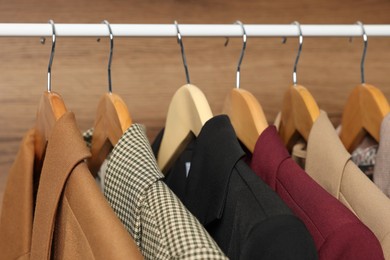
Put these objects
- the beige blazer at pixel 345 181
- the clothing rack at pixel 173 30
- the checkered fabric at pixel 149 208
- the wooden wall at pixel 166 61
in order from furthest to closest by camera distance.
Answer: the wooden wall at pixel 166 61
the clothing rack at pixel 173 30
the beige blazer at pixel 345 181
the checkered fabric at pixel 149 208

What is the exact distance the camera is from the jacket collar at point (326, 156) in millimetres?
763

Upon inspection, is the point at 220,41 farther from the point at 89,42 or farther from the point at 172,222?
the point at 172,222

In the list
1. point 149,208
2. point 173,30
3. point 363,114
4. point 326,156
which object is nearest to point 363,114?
point 363,114

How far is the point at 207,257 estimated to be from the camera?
566 millimetres

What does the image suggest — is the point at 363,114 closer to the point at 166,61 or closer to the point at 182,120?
the point at 182,120

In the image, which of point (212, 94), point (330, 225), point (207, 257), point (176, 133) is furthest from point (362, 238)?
point (212, 94)

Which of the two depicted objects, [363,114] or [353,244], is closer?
[353,244]

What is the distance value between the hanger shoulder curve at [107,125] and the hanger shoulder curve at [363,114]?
0.32 metres

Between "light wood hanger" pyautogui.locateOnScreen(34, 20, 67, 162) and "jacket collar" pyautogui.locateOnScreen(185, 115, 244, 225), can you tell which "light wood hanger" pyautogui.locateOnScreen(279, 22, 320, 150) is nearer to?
"jacket collar" pyautogui.locateOnScreen(185, 115, 244, 225)

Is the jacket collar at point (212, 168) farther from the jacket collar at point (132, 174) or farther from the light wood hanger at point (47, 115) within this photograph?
the light wood hanger at point (47, 115)

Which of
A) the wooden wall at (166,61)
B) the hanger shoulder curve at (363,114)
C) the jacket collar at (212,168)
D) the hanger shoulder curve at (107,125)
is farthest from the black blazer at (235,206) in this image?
the wooden wall at (166,61)

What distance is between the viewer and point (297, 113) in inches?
36.0

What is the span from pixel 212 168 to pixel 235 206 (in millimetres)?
74

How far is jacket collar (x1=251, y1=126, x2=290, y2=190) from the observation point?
29.5 inches
